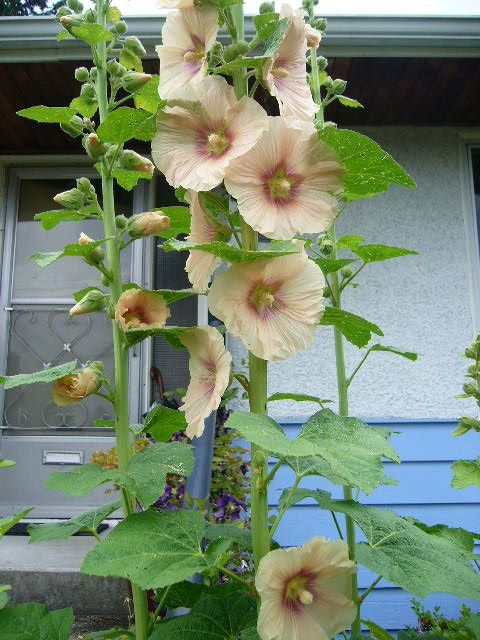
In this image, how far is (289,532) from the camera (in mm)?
2799

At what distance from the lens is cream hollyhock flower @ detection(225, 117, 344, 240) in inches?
30.2

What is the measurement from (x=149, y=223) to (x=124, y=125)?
0.58 feet

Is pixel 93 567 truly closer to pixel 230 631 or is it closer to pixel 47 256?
pixel 230 631

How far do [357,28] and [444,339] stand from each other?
1833 millimetres

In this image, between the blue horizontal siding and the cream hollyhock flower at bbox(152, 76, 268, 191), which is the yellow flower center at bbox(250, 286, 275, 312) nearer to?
the cream hollyhock flower at bbox(152, 76, 268, 191)

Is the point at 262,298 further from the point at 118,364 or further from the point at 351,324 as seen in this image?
the point at 118,364

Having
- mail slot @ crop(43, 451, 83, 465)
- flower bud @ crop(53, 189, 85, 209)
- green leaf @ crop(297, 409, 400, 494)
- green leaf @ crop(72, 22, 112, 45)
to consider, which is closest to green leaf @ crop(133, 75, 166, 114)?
green leaf @ crop(72, 22, 112, 45)

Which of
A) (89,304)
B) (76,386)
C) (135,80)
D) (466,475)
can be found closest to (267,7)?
(135,80)

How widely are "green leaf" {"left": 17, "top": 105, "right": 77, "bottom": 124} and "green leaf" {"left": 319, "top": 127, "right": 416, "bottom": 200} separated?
54 centimetres

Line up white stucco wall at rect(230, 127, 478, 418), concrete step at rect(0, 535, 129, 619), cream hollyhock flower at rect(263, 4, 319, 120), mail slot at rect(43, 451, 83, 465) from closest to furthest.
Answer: cream hollyhock flower at rect(263, 4, 319, 120) → concrete step at rect(0, 535, 129, 619) → white stucco wall at rect(230, 127, 478, 418) → mail slot at rect(43, 451, 83, 465)

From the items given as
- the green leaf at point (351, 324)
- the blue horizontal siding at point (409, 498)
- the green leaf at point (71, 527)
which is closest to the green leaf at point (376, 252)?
the green leaf at point (351, 324)

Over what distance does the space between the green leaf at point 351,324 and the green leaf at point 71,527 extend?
1.65 feet

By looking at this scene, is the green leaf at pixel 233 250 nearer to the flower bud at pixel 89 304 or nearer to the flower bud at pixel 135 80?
the flower bud at pixel 89 304

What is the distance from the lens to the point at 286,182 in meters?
0.79
